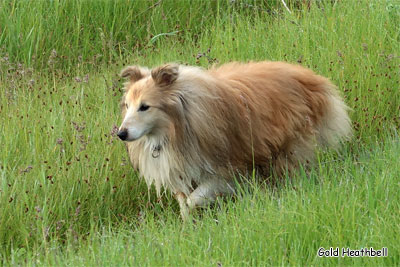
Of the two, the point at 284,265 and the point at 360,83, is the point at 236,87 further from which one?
the point at 284,265

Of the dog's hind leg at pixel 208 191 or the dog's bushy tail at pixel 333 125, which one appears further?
the dog's bushy tail at pixel 333 125

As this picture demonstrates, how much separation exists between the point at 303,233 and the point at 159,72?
1.75m

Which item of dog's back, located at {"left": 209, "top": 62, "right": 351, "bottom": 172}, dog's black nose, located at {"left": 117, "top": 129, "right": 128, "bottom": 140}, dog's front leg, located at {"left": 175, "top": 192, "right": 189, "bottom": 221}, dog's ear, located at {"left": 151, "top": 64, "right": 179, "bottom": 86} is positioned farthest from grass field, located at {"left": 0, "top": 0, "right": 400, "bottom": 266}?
dog's ear, located at {"left": 151, "top": 64, "right": 179, "bottom": 86}


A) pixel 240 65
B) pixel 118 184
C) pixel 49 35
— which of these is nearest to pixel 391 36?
pixel 240 65

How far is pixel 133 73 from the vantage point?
5.56m

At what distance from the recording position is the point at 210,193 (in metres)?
5.58

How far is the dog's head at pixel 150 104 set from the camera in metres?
5.22

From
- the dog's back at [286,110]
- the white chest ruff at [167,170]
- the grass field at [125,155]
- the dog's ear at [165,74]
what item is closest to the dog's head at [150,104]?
the dog's ear at [165,74]

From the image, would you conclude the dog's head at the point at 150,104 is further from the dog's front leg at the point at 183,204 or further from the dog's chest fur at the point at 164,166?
the dog's front leg at the point at 183,204

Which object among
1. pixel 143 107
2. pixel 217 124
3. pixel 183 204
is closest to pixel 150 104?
pixel 143 107

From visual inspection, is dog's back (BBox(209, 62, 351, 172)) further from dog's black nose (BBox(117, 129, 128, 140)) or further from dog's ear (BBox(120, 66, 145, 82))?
dog's black nose (BBox(117, 129, 128, 140))

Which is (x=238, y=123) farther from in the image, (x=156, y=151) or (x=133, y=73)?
(x=133, y=73)

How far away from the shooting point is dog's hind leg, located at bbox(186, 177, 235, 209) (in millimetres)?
5535

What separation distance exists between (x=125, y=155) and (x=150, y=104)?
94 centimetres
